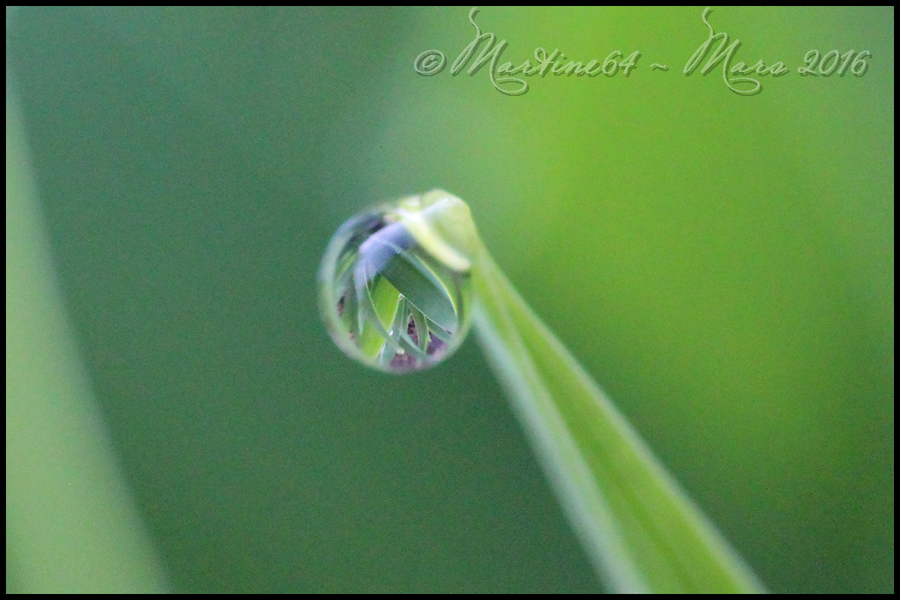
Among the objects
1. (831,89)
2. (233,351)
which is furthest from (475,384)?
(831,89)

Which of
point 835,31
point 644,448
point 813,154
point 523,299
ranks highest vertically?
point 835,31

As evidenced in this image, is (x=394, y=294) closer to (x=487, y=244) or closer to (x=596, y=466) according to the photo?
(x=487, y=244)

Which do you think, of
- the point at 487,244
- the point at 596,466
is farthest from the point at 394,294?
the point at 596,466

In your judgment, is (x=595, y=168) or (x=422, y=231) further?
(x=595, y=168)

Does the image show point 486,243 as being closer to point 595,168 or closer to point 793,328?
point 595,168

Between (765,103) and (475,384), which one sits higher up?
(765,103)

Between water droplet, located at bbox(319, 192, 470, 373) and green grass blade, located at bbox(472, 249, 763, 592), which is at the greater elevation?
water droplet, located at bbox(319, 192, 470, 373)
